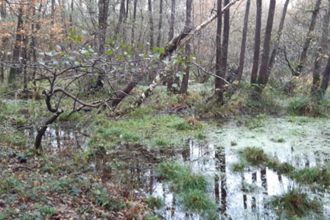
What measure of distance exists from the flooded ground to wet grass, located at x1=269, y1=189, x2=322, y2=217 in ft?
0.35

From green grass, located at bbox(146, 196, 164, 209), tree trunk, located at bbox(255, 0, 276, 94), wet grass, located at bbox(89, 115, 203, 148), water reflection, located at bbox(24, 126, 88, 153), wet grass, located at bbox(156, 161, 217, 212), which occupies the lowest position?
green grass, located at bbox(146, 196, 164, 209)

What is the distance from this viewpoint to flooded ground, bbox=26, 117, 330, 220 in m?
4.11

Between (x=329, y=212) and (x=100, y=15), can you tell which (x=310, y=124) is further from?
(x=100, y=15)

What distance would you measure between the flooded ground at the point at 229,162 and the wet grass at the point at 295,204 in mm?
106

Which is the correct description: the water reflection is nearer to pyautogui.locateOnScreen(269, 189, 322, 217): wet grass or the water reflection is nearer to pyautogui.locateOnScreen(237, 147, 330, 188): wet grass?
pyautogui.locateOnScreen(237, 147, 330, 188): wet grass

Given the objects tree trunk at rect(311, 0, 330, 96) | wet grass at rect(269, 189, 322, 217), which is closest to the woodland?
wet grass at rect(269, 189, 322, 217)

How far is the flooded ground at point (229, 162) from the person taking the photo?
4107 mm

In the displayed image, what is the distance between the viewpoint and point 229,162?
18.8ft

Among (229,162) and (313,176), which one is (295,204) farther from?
(229,162)

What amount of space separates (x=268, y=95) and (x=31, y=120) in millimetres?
9472

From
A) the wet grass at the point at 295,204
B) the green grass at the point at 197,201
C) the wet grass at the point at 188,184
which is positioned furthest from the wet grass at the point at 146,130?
the wet grass at the point at 295,204

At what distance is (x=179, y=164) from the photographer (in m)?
5.53

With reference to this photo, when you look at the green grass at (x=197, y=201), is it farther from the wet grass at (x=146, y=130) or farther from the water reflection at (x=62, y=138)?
the water reflection at (x=62, y=138)

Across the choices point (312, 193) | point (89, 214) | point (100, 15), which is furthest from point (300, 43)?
point (89, 214)
